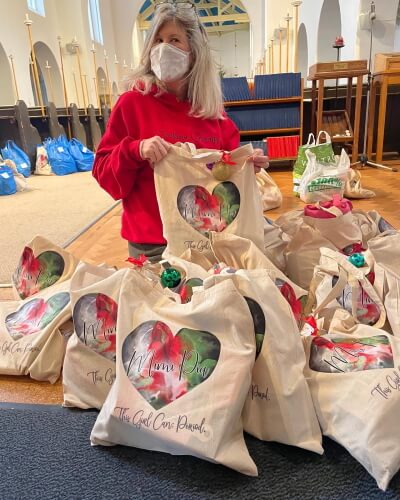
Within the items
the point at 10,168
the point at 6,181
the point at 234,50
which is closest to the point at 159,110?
the point at 6,181

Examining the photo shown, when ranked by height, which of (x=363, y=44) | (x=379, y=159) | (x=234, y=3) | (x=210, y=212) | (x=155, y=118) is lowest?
(x=379, y=159)

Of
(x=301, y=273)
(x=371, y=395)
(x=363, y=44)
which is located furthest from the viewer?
(x=363, y=44)

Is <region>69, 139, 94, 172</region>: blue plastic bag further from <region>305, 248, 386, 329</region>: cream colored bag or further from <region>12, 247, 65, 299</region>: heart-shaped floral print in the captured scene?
<region>305, 248, 386, 329</region>: cream colored bag

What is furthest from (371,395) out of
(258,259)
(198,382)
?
(258,259)

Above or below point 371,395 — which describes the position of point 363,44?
above

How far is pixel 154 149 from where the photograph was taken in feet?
3.57

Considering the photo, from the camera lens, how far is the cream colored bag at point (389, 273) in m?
0.92

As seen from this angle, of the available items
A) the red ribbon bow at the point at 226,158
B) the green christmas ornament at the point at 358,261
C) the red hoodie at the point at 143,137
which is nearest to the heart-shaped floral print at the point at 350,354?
the green christmas ornament at the point at 358,261

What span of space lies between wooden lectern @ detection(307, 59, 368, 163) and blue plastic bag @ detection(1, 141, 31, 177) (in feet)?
10.0

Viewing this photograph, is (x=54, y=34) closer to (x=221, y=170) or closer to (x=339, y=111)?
(x=339, y=111)

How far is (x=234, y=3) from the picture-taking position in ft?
41.3

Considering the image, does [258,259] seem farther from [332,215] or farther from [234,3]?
[234,3]

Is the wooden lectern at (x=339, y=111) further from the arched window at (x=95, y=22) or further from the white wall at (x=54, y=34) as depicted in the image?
the arched window at (x=95, y=22)

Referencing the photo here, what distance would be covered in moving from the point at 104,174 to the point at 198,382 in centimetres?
74
